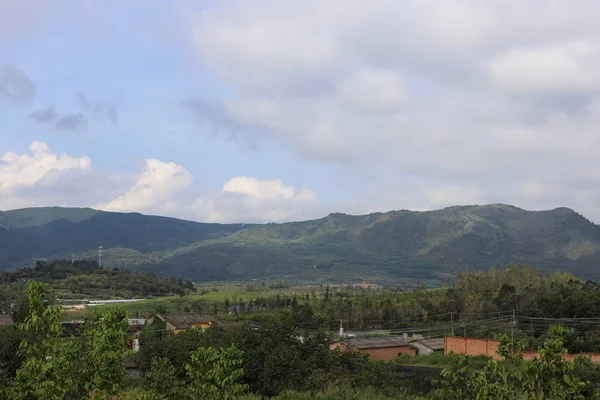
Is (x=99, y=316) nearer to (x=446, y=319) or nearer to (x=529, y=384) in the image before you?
(x=529, y=384)

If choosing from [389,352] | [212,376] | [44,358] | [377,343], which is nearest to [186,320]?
[377,343]

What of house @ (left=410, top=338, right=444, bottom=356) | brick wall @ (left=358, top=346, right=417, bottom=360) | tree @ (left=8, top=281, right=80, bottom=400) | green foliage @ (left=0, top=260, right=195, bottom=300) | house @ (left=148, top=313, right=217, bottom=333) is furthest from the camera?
green foliage @ (left=0, top=260, right=195, bottom=300)

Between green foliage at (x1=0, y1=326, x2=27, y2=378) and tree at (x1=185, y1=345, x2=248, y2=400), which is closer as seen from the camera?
tree at (x1=185, y1=345, x2=248, y2=400)

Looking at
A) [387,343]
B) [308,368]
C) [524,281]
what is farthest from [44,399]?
[524,281]

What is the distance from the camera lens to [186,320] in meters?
76.2

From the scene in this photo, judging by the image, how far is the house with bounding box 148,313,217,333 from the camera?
70188 millimetres

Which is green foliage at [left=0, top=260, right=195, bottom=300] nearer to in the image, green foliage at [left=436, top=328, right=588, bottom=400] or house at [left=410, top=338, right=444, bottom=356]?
house at [left=410, top=338, right=444, bottom=356]

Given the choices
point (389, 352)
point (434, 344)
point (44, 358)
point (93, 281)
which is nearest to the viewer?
point (44, 358)

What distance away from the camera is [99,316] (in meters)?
11.1

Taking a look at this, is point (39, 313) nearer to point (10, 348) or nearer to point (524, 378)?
point (524, 378)

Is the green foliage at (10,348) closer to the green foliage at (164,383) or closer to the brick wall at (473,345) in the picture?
the green foliage at (164,383)

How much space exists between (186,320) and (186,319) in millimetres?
447

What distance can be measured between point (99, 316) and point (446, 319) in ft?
242

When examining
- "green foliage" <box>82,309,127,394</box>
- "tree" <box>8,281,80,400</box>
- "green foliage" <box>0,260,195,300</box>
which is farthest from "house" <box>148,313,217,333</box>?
"green foliage" <box>0,260,195,300</box>
